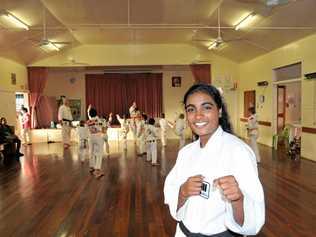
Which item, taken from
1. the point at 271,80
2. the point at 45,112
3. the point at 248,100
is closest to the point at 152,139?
the point at 271,80

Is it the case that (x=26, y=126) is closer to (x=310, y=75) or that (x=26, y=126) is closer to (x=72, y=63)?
(x=72, y=63)

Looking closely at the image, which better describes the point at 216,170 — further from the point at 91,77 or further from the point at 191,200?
the point at 91,77

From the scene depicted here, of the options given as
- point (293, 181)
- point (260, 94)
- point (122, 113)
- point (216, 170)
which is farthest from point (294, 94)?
point (216, 170)

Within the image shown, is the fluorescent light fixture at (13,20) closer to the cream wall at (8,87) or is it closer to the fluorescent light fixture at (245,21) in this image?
the cream wall at (8,87)

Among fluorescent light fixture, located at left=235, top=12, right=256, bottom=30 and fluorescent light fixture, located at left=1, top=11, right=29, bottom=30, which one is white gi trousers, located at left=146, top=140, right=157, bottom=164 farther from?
fluorescent light fixture, located at left=1, top=11, right=29, bottom=30

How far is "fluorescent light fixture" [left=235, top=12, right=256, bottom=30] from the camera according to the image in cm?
757

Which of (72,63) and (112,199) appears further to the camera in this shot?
(72,63)

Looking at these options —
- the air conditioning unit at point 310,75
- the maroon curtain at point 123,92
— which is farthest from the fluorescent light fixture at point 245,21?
the maroon curtain at point 123,92

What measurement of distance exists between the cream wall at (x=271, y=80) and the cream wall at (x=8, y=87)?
9.07 metres

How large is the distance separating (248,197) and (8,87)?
444 inches

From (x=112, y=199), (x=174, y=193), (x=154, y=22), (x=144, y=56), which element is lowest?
(x=112, y=199)

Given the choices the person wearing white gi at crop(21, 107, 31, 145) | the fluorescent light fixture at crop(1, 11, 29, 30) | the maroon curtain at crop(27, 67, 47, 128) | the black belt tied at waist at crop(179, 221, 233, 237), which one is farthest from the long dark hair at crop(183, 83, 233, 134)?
the maroon curtain at crop(27, 67, 47, 128)

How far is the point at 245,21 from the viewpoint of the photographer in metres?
8.06

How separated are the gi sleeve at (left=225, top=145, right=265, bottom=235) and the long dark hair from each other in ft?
0.71
